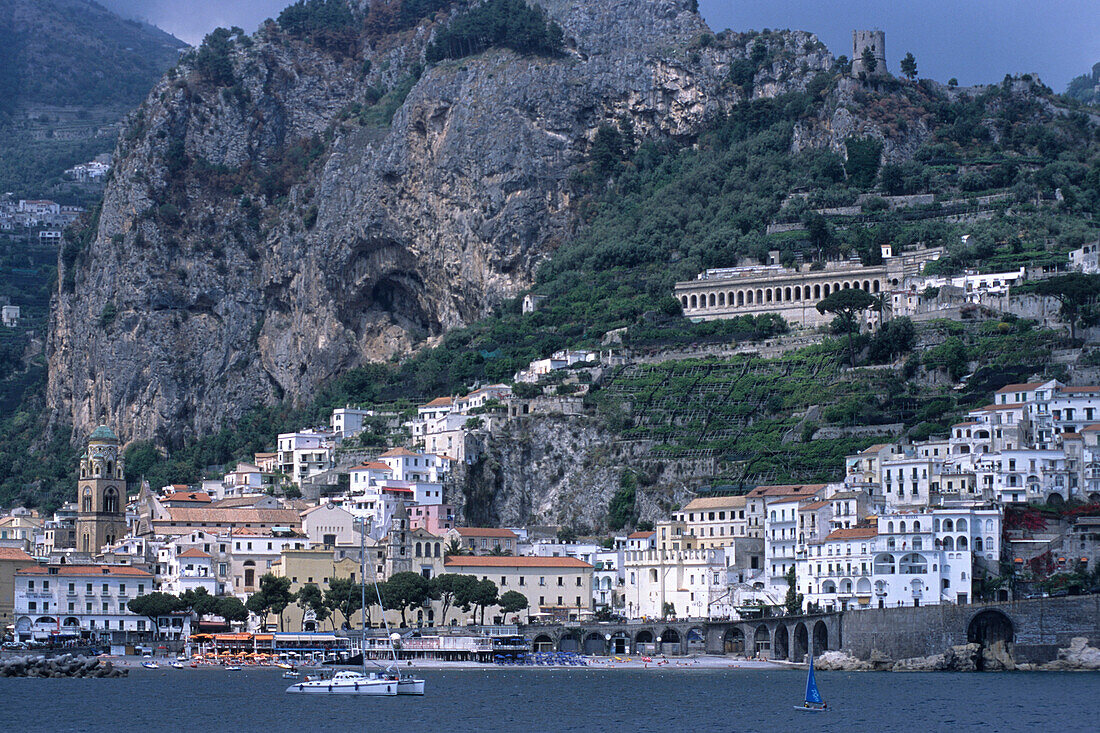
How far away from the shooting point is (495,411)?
119500 millimetres

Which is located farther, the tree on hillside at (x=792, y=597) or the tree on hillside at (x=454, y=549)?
the tree on hillside at (x=454, y=549)

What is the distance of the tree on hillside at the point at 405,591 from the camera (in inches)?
3974

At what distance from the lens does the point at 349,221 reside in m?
152

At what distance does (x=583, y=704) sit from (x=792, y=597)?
2319 centimetres

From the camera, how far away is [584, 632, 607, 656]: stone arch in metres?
→ 104

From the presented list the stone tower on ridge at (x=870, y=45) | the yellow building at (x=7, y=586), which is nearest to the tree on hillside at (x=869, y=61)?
the stone tower on ridge at (x=870, y=45)

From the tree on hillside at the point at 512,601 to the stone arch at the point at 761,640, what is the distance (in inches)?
533

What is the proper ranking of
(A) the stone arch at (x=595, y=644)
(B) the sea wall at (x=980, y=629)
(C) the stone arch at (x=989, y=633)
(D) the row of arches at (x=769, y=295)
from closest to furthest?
(B) the sea wall at (x=980, y=629) → (C) the stone arch at (x=989, y=633) → (A) the stone arch at (x=595, y=644) → (D) the row of arches at (x=769, y=295)

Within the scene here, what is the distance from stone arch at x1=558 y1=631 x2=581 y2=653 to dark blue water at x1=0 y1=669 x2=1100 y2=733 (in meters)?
10.6

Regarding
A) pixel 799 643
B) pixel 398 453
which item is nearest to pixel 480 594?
pixel 398 453

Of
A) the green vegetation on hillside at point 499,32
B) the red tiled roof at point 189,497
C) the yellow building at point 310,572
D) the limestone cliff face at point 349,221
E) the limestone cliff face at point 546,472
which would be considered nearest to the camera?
the yellow building at point 310,572

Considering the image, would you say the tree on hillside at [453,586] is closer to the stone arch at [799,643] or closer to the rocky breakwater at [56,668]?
the rocky breakwater at [56,668]

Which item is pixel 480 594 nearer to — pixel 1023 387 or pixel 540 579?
pixel 540 579

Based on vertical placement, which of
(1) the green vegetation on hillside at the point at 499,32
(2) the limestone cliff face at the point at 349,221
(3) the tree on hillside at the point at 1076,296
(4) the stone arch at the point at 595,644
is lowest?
(4) the stone arch at the point at 595,644
